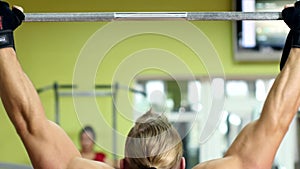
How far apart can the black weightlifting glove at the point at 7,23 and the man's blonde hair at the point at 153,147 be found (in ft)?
1.20

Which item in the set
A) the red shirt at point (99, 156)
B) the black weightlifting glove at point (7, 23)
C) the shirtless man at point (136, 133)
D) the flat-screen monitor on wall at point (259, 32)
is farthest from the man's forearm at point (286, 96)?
the flat-screen monitor on wall at point (259, 32)

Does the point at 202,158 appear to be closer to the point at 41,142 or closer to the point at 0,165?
the point at 0,165

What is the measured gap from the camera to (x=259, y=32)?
4.72 metres

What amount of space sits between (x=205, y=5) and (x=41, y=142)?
3.54 metres

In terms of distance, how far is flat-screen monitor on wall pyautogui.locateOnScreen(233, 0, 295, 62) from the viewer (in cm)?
468

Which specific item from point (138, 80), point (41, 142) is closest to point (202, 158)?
point (138, 80)

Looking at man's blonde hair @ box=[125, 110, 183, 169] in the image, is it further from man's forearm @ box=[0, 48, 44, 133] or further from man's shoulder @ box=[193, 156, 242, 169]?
man's forearm @ box=[0, 48, 44, 133]

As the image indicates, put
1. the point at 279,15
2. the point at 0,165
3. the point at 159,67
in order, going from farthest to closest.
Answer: the point at 0,165 → the point at 159,67 → the point at 279,15

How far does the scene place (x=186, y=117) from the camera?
4.61 m

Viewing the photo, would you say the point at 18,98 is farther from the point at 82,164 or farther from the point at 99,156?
the point at 99,156

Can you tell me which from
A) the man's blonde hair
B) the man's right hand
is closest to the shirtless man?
the man's blonde hair

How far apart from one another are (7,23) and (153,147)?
48 centimetres

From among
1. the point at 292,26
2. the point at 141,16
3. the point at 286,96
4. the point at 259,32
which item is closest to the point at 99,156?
the point at 259,32

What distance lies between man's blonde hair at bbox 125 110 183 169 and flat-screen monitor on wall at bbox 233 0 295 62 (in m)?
3.49
